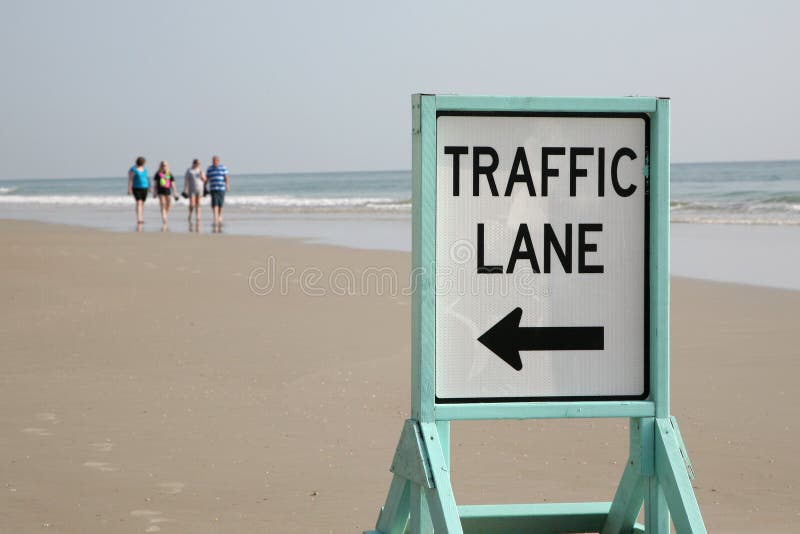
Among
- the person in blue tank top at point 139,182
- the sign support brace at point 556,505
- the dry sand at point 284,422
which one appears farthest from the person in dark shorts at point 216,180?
the sign support brace at point 556,505

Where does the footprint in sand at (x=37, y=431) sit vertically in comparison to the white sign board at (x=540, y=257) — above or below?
below

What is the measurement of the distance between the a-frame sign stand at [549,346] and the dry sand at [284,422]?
1.15 metres

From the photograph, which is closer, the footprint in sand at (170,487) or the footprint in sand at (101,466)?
the footprint in sand at (170,487)

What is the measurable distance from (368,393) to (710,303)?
4910mm

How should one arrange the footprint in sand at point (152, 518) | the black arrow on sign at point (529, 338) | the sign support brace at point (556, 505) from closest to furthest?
the sign support brace at point (556, 505), the black arrow on sign at point (529, 338), the footprint in sand at point (152, 518)

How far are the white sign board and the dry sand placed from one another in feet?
4.27

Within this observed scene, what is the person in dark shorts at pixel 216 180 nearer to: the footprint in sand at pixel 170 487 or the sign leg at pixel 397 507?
the footprint in sand at pixel 170 487

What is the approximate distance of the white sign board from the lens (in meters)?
2.84

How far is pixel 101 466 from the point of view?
15.1ft

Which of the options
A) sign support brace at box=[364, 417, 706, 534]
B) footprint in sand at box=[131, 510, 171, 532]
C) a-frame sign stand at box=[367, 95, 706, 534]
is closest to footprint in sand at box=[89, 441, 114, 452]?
footprint in sand at box=[131, 510, 171, 532]

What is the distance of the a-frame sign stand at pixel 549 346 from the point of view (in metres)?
2.77

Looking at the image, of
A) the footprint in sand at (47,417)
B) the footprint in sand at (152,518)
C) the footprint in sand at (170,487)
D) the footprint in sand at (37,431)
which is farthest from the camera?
the footprint in sand at (47,417)

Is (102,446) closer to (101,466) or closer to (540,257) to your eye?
(101,466)

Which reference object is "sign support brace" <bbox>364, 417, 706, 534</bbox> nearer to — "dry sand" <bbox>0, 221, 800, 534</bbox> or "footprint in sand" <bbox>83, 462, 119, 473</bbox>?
"dry sand" <bbox>0, 221, 800, 534</bbox>
